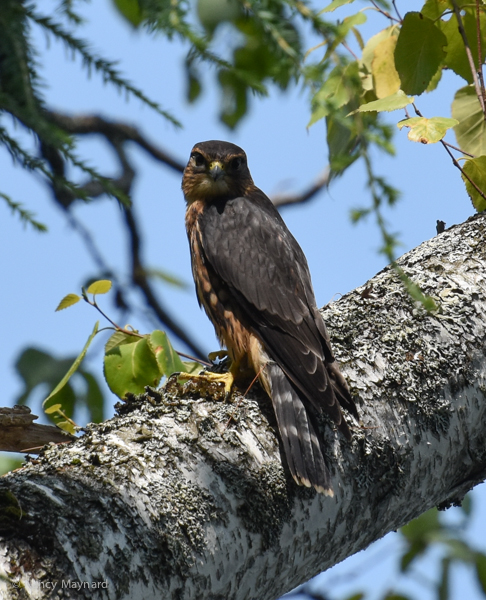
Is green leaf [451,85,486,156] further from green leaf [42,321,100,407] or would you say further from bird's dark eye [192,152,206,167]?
green leaf [42,321,100,407]

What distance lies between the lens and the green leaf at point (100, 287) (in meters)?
2.68

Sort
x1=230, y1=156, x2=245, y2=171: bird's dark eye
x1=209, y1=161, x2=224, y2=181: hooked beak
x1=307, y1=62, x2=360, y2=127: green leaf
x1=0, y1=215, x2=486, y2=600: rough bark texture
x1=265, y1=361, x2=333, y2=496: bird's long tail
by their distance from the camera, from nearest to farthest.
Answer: x1=307, y1=62, x2=360, y2=127: green leaf
x1=0, y1=215, x2=486, y2=600: rough bark texture
x1=265, y1=361, x2=333, y2=496: bird's long tail
x1=209, y1=161, x2=224, y2=181: hooked beak
x1=230, y1=156, x2=245, y2=171: bird's dark eye

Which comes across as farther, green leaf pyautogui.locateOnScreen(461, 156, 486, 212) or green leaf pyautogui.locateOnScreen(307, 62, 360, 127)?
green leaf pyautogui.locateOnScreen(461, 156, 486, 212)

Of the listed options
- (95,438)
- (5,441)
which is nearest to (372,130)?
(95,438)

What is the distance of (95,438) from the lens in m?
1.97

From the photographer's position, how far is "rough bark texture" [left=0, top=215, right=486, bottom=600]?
1.57 meters

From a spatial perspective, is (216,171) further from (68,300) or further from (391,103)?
(391,103)

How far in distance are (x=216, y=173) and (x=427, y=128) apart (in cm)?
176

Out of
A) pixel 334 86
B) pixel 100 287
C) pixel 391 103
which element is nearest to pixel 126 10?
pixel 100 287

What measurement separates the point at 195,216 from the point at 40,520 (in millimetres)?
2507

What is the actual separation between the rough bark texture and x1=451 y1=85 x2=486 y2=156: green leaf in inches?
14.6

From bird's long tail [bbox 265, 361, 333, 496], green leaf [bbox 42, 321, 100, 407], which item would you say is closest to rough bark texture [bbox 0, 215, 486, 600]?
bird's long tail [bbox 265, 361, 333, 496]

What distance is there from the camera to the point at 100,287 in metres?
2.70

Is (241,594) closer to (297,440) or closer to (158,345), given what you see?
(297,440)
